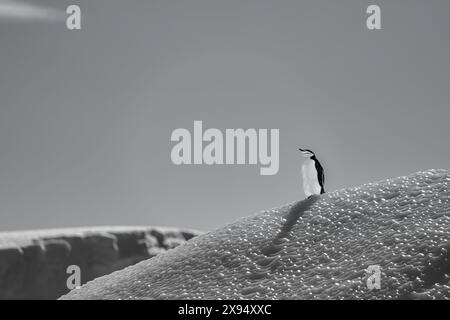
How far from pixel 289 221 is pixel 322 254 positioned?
2.82ft

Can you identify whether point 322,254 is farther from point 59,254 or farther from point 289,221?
point 59,254

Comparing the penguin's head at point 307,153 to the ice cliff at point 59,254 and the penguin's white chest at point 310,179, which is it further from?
the ice cliff at point 59,254

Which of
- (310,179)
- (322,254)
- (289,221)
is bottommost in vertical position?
(322,254)

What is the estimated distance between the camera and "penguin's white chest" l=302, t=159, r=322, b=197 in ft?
21.3

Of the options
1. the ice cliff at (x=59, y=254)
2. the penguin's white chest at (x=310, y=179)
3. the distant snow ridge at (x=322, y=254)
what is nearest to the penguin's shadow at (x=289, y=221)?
→ the distant snow ridge at (x=322, y=254)

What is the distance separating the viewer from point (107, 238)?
66.7ft

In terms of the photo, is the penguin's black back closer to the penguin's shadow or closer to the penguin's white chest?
the penguin's white chest

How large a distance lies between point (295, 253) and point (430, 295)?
49.9 inches

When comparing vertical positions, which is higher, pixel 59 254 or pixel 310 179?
pixel 310 179

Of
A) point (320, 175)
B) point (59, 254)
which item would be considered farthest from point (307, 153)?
point (59, 254)

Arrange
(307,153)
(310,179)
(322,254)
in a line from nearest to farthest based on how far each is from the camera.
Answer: (322,254)
(310,179)
(307,153)

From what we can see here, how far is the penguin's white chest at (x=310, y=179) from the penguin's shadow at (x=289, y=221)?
58cm

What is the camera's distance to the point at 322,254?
4.43 meters
